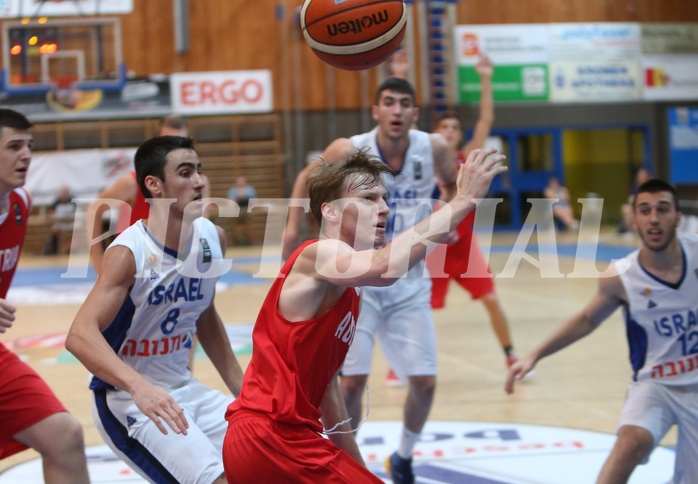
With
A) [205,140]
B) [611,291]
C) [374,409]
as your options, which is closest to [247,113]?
[205,140]

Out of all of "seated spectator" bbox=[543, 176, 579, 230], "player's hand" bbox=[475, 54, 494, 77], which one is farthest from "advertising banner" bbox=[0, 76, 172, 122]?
"player's hand" bbox=[475, 54, 494, 77]

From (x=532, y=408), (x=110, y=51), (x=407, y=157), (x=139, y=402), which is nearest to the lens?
(x=139, y=402)

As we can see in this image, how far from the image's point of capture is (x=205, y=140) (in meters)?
A: 22.8

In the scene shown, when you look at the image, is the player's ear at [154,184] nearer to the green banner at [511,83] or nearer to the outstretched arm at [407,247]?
the outstretched arm at [407,247]

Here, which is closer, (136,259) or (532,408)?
(136,259)

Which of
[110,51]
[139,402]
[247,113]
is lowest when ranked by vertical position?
[139,402]

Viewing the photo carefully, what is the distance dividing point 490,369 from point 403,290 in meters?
2.73

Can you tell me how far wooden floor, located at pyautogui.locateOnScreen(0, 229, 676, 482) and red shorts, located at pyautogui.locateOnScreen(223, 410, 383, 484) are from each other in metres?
2.82

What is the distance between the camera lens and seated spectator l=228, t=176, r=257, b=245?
21.1 metres

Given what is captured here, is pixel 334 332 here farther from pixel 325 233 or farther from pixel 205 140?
pixel 205 140

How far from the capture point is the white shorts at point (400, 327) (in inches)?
195

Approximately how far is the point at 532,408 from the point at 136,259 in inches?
139

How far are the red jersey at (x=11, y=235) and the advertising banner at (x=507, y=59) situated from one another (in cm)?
1992

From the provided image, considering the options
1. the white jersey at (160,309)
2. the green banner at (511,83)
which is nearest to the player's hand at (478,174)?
the white jersey at (160,309)
